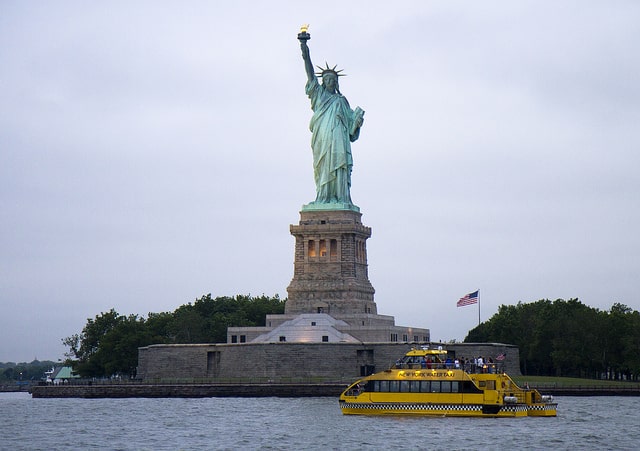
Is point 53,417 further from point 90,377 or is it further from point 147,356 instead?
point 90,377

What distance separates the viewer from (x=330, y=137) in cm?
12012

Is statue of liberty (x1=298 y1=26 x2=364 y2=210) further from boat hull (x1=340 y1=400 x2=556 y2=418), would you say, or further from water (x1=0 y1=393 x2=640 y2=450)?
boat hull (x1=340 y1=400 x2=556 y2=418)

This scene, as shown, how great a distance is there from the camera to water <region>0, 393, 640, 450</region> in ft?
203

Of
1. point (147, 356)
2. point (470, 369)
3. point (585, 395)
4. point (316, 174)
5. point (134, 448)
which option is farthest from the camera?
point (316, 174)

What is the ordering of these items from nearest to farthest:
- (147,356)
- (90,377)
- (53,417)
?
(53,417), (147,356), (90,377)

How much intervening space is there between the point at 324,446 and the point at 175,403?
3520cm

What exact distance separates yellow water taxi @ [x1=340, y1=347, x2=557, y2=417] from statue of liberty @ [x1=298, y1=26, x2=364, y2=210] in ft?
152

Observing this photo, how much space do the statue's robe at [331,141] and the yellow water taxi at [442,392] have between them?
154 feet

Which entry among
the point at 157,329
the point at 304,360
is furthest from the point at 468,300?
the point at 157,329

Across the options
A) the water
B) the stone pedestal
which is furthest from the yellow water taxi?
the stone pedestal

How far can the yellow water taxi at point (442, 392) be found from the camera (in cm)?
7231

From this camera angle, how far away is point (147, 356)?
113250 millimetres

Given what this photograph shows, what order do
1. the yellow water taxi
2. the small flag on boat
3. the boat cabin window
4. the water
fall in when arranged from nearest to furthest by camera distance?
the water
the yellow water taxi
the boat cabin window
the small flag on boat

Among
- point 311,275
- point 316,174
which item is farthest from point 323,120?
point 311,275
